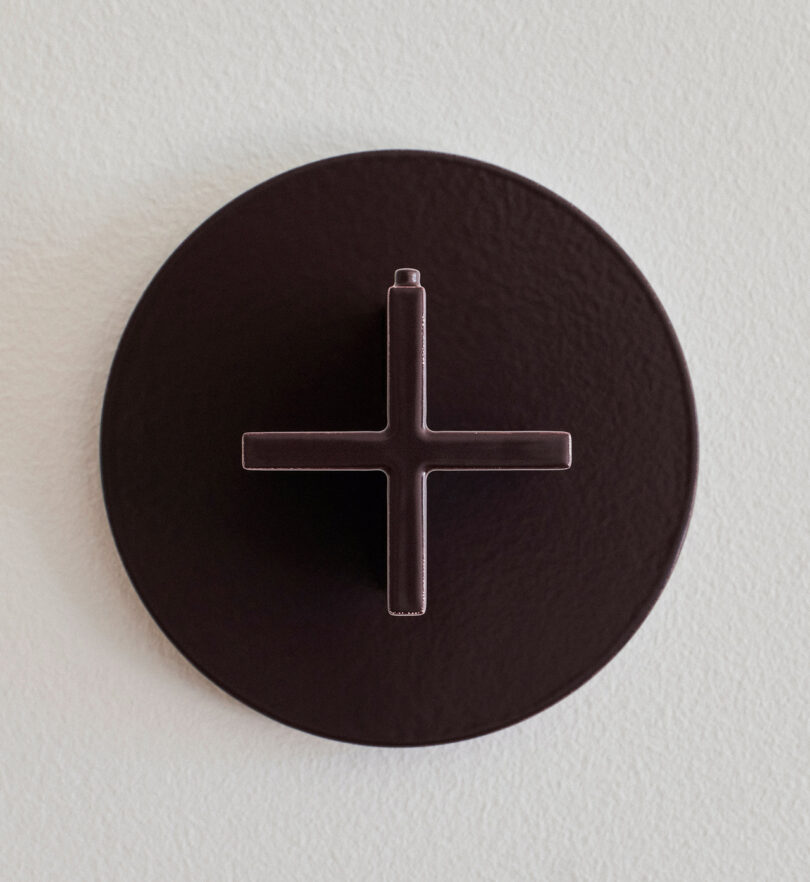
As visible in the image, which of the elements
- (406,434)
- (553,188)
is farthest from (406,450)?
(553,188)

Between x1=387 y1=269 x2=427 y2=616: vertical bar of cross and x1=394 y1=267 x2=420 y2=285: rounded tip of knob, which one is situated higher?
x1=394 y1=267 x2=420 y2=285: rounded tip of knob

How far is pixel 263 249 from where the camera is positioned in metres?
0.30

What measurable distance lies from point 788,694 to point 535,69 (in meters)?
0.27

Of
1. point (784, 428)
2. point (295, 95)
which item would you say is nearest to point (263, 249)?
point (295, 95)

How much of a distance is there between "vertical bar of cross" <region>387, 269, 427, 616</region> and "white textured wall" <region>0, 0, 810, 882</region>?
86mm

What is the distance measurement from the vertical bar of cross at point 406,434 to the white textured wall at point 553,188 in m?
0.09

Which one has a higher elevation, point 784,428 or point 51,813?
point 784,428

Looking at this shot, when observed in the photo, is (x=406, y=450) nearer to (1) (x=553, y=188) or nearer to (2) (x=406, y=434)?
(2) (x=406, y=434)

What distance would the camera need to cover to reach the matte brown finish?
0.27m

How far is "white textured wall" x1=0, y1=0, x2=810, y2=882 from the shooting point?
0.31m

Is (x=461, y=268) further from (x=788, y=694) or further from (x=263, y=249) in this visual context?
(x=788, y=694)

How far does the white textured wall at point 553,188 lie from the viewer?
311mm

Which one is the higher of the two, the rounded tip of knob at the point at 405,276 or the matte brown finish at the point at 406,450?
the rounded tip of knob at the point at 405,276

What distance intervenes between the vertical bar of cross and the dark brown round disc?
3cm
